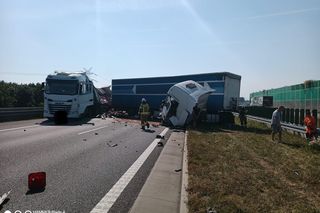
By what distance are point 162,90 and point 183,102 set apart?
763 centimetres

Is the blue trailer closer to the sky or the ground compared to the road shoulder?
closer to the sky

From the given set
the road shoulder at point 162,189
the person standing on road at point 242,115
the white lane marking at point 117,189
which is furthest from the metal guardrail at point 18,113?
the road shoulder at point 162,189

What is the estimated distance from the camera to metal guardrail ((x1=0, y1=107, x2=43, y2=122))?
25.3 meters

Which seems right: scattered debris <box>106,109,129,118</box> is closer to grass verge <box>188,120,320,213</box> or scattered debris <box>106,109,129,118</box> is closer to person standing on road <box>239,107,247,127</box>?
→ person standing on road <box>239,107,247,127</box>

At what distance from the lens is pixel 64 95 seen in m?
26.3

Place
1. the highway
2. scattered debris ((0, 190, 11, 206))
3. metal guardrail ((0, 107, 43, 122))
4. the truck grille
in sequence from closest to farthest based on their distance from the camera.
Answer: scattered debris ((0, 190, 11, 206))
the highway
metal guardrail ((0, 107, 43, 122))
the truck grille

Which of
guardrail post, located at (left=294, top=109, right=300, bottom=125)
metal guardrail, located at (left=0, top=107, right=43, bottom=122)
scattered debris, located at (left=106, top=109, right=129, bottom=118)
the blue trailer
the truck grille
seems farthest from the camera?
scattered debris, located at (left=106, top=109, right=129, bottom=118)

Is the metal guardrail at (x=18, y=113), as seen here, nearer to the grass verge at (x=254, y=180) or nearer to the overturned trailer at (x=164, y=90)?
the overturned trailer at (x=164, y=90)

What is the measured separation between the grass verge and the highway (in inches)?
45.5

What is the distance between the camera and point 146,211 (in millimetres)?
5828

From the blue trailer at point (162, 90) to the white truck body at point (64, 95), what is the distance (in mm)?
7483

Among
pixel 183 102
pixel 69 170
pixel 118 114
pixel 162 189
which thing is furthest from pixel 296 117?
pixel 162 189

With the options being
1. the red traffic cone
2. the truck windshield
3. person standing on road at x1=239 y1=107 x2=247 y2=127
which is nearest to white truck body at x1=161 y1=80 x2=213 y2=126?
person standing on road at x1=239 y1=107 x2=247 y2=127

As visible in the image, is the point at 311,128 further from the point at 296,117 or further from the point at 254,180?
the point at 254,180
